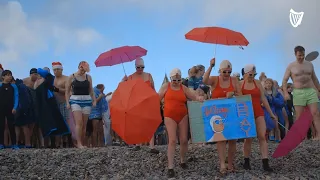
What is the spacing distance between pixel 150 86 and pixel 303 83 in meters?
3.39

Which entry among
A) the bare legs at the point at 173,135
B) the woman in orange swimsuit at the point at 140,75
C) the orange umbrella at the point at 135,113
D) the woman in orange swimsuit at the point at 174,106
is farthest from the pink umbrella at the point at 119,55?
the bare legs at the point at 173,135

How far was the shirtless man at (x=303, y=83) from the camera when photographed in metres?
9.94

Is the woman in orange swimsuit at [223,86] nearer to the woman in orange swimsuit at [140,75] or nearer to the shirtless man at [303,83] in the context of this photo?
the woman in orange swimsuit at [140,75]

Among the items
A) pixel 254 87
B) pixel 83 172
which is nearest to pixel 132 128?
pixel 83 172

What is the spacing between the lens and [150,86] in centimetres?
941

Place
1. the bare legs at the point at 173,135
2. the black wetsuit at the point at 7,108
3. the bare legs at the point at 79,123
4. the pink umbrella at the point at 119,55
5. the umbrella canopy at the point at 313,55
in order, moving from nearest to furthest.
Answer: the bare legs at the point at 173,135 → the pink umbrella at the point at 119,55 → the bare legs at the point at 79,123 → the black wetsuit at the point at 7,108 → the umbrella canopy at the point at 313,55

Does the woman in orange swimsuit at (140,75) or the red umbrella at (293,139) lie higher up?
the woman in orange swimsuit at (140,75)

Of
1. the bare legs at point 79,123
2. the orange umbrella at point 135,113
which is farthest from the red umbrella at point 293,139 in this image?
the bare legs at point 79,123

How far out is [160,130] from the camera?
12383 millimetres

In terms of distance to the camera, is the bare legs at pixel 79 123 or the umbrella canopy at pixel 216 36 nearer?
the umbrella canopy at pixel 216 36

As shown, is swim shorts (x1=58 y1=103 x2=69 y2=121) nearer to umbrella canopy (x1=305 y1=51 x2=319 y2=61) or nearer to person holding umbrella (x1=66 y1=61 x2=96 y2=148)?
person holding umbrella (x1=66 y1=61 x2=96 y2=148)

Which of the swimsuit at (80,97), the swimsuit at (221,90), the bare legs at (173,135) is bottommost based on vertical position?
the bare legs at (173,135)

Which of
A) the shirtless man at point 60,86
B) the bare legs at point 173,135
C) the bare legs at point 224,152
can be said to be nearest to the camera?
the bare legs at point 173,135

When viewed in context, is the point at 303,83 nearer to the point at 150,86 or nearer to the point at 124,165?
the point at 150,86
